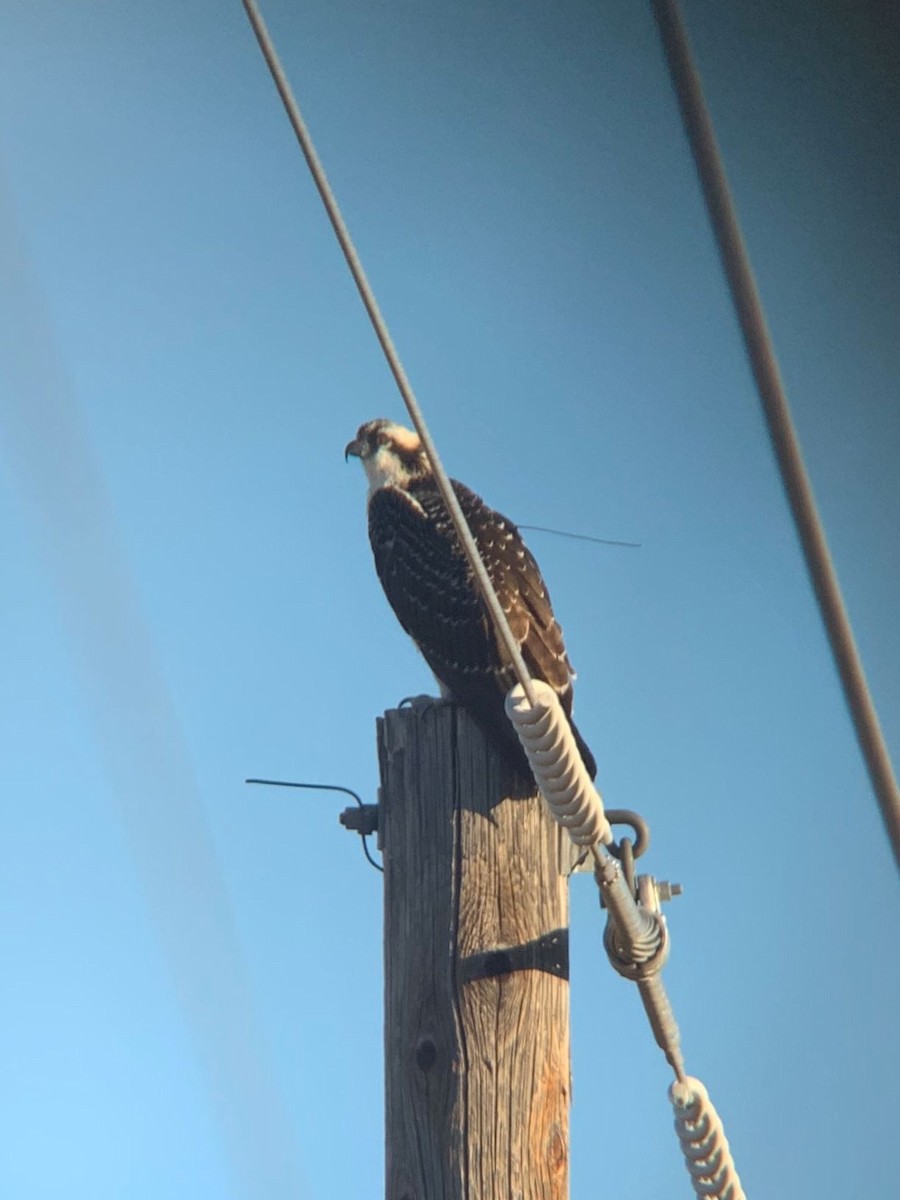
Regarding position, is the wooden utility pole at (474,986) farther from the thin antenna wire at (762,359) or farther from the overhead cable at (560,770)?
the thin antenna wire at (762,359)

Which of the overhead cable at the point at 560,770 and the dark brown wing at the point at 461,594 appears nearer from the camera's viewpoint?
the overhead cable at the point at 560,770

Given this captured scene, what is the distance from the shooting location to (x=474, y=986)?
110 inches

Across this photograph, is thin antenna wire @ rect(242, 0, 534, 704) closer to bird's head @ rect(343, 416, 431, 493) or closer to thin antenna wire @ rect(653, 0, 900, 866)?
thin antenna wire @ rect(653, 0, 900, 866)

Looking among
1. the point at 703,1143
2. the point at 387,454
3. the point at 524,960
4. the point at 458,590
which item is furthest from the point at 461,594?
the point at 703,1143

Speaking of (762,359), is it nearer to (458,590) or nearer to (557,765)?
(557,765)

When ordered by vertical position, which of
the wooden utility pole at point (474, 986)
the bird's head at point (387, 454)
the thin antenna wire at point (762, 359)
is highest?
the bird's head at point (387, 454)

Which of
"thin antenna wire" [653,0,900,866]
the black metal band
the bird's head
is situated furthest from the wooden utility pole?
the bird's head

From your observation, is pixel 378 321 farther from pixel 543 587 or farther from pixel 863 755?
pixel 543 587

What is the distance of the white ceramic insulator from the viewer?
8.80 feet

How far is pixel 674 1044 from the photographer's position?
2.85 metres

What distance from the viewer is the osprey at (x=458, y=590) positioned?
3.71m

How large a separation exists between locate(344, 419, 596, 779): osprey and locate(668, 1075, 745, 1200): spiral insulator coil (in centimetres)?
68

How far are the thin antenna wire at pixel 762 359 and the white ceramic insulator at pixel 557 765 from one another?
45 centimetres

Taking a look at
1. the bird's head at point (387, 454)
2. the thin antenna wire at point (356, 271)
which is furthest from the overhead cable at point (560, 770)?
the bird's head at point (387, 454)
